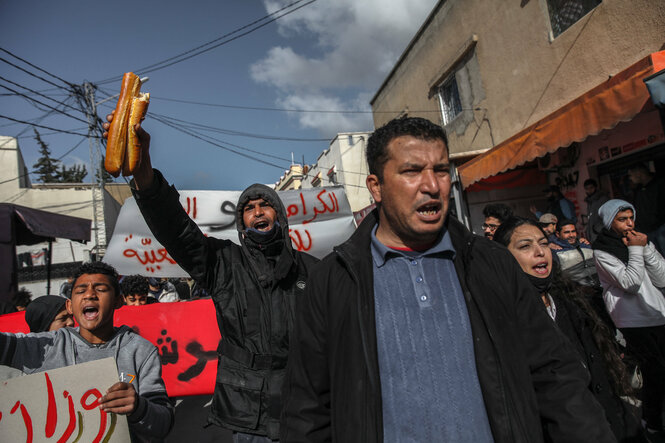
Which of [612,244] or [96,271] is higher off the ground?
[96,271]

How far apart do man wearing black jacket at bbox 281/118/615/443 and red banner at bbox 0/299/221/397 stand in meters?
3.40

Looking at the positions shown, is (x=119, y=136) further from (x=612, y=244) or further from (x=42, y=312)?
(x=612, y=244)

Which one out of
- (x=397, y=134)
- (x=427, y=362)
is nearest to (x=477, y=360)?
(x=427, y=362)

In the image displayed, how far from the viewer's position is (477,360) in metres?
1.21

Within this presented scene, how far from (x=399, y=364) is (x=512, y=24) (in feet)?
30.6

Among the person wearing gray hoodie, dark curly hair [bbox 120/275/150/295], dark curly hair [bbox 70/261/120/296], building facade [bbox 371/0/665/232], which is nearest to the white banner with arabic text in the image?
dark curly hair [bbox 120/275/150/295]

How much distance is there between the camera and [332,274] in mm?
1441

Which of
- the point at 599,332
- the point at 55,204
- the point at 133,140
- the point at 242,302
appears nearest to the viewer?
the point at 133,140

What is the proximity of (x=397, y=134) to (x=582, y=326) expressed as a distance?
1.78 metres

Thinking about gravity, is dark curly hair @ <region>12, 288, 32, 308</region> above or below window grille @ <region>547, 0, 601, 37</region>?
below

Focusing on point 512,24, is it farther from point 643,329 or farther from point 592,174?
point 643,329

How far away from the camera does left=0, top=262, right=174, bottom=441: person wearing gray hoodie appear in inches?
63.9

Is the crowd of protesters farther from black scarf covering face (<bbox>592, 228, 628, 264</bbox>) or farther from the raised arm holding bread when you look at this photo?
black scarf covering face (<bbox>592, 228, 628, 264</bbox>)

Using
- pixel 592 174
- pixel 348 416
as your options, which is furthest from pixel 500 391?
pixel 592 174
